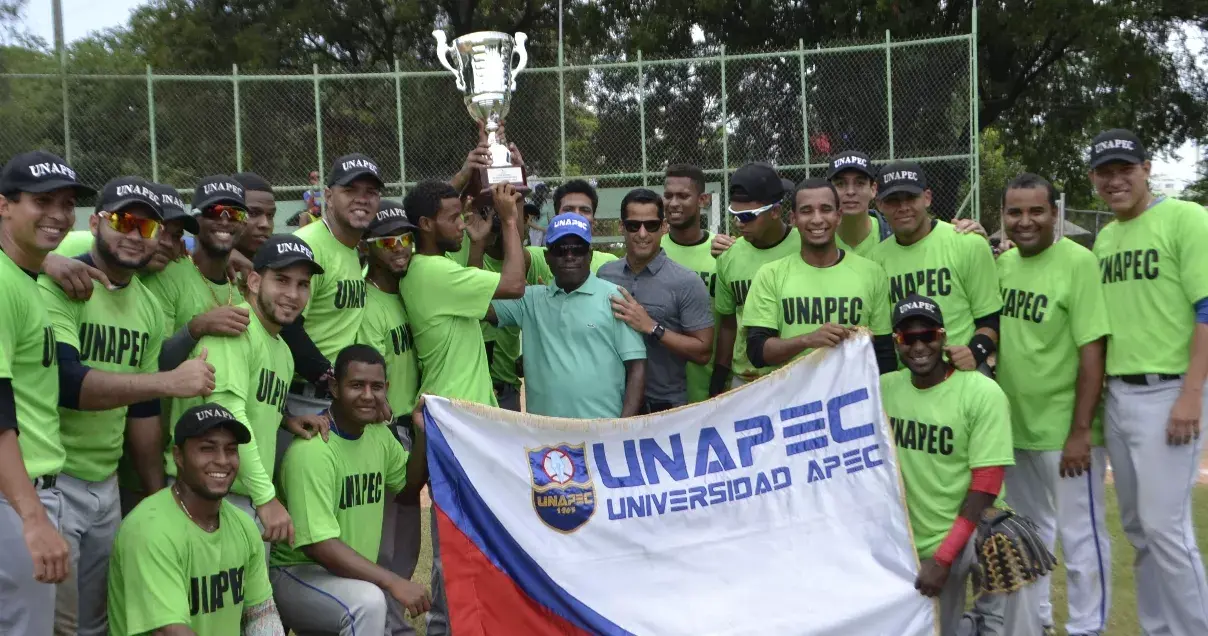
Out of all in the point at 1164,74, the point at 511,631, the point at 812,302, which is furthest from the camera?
the point at 1164,74

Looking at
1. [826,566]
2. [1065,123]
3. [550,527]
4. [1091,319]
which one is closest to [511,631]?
[550,527]

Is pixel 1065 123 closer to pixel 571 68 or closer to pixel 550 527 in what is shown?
pixel 571 68

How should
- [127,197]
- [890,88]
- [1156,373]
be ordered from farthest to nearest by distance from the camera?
[890,88] → [1156,373] → [127,197]

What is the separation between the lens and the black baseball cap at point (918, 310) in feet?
18.6

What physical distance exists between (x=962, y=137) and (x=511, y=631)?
1327cm

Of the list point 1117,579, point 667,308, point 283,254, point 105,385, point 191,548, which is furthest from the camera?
point 1117,579

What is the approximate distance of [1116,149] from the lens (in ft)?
20.5

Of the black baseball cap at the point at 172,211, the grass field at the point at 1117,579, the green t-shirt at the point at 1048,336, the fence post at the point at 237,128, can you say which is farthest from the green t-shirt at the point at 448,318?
the fence post at the point at 237,128

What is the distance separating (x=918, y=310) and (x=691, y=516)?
1.53m

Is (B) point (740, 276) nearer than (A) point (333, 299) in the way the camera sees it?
No

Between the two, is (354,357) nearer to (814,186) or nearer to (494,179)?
(494,179)

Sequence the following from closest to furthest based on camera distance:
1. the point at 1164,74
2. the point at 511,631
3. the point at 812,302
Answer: the point at 511,631 < the point at 812,302 < the point at 1164,74

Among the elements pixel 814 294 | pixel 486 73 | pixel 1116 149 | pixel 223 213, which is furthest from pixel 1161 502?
pixel 486 73

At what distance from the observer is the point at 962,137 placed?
17.0m
